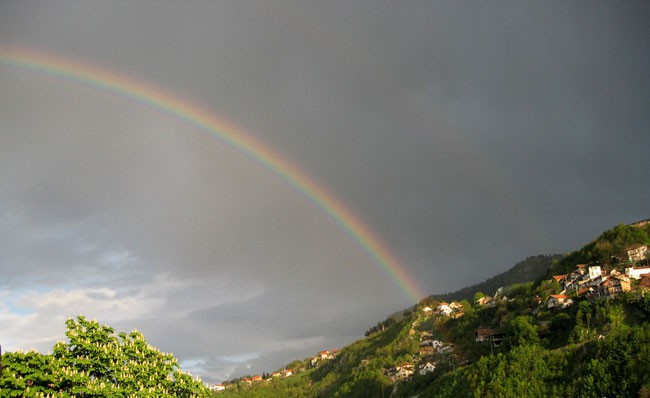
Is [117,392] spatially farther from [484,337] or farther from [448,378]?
[484,337]

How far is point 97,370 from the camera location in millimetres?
31594

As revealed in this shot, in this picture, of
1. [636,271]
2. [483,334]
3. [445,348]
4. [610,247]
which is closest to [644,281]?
[636,271]

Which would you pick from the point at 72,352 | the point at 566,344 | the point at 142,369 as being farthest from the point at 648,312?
the point at 72,352

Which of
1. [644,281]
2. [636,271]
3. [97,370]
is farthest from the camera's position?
[636,271]

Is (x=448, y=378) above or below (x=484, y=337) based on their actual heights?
below

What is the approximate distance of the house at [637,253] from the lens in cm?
9919

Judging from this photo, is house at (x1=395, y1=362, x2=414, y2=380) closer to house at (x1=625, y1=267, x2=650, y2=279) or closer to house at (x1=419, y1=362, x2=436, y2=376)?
house at (x1=419, y1=362, x2=436, y2=376)

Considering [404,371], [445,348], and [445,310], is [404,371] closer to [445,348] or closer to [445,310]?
[445,348]

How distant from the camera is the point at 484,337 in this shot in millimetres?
101250

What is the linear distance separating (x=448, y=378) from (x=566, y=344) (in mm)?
22561

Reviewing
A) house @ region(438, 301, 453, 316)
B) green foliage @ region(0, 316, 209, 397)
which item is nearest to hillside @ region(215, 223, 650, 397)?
house @ region(438, 301, 453, 316)

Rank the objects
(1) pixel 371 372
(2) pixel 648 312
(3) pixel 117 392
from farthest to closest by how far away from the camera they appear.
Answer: (1) pixel 371 372, (2) pixel 648 312, (3) pixel 117 392

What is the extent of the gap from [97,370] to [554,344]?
220ft

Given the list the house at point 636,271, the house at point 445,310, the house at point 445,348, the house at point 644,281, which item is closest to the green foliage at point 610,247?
the house at point 636,271
